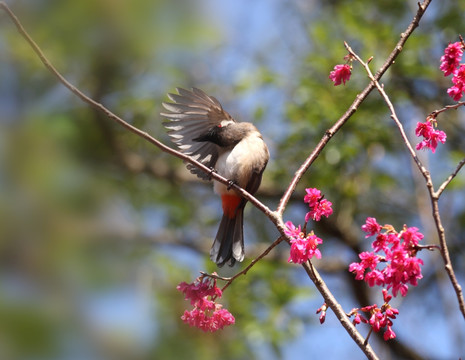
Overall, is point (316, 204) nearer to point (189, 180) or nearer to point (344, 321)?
point (344, 321)

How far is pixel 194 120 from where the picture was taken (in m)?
2.60

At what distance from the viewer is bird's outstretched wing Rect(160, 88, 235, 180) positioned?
2.48m

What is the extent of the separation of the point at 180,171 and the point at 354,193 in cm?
143

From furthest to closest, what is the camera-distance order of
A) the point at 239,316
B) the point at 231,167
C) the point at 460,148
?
the point at 460,148 < the point at 239,316 < the point at 231,167

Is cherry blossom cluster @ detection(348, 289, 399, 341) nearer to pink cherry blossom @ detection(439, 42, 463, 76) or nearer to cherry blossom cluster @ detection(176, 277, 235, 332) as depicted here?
cherry blossom cluster @ detection(176, 277, 235, 332)

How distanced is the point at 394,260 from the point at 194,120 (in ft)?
4.72

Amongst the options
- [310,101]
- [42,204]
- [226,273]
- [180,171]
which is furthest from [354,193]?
[42,204]

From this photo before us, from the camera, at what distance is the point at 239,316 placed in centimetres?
454

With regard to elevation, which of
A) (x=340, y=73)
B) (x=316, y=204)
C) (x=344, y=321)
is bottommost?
(x=344, y=321)

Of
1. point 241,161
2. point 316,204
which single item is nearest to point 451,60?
point 316,204

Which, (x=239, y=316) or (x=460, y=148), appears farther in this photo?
(x=460, y=148)

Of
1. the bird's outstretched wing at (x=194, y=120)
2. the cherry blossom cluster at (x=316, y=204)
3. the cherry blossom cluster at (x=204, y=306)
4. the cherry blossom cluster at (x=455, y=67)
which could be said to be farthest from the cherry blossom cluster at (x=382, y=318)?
the bird's outstretched wing at (x=194, y=120)

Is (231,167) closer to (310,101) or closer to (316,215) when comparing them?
(316,215)

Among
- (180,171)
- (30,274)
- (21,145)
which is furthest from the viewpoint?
(180,171)
